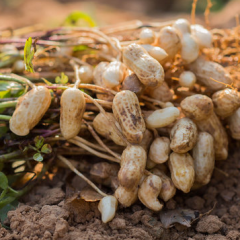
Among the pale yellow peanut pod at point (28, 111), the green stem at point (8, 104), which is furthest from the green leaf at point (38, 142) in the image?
the green stem at point (8, 104)

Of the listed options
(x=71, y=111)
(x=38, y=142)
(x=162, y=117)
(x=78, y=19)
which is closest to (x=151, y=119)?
(x=162, y=117)

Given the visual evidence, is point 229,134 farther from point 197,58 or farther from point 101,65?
point 101,65

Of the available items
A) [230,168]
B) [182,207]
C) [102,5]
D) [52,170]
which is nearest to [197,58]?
[230,168]

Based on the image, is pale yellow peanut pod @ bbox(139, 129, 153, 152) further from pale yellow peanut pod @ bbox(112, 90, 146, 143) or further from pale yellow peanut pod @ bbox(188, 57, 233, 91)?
pale yellow peanut pod @ bbox(188, 57, 233, 91)

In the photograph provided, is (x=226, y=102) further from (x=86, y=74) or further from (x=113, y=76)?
(x=86, y=74)

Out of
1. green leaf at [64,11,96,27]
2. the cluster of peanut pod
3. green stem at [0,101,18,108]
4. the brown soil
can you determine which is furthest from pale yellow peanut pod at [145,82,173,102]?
green leaf at [64,11,96,27]

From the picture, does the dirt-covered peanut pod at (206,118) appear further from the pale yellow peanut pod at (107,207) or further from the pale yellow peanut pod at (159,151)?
the pale yellow peanut pod at (107,207)

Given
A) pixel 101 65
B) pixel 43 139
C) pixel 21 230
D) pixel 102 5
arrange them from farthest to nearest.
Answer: pixel 102 5 → pixel 101 65 → pixel 43 139 → pixel 21 230
